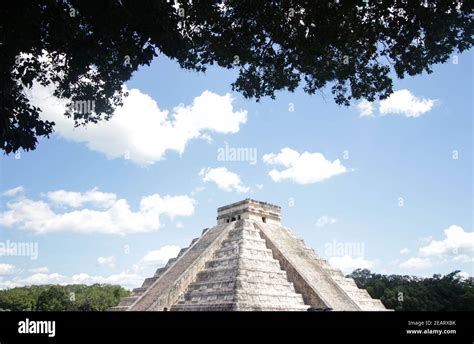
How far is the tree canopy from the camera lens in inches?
320

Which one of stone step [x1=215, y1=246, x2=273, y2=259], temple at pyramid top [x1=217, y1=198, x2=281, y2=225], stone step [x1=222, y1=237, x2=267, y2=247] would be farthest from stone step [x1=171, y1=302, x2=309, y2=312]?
temple at pyramid top [x1=217, y1=198, x2=281, y2=225]

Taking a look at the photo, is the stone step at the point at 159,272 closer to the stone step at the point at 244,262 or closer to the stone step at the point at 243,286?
the stone step at the point at 244,262

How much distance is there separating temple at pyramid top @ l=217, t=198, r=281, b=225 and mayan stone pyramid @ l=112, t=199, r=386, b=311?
0.07 meters

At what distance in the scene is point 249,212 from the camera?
2716 centimetres

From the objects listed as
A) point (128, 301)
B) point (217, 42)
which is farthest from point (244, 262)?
point (217, 42)

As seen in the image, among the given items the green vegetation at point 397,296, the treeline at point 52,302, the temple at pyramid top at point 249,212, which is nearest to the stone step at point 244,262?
the temple at pyramid top at point 249,212

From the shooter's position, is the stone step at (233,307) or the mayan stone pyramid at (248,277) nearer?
the stone step at (233,307)

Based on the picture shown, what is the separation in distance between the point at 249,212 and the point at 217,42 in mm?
17929

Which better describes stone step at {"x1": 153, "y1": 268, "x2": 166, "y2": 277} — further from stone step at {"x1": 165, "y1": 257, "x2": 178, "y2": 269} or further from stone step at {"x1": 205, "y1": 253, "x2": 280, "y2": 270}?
stone step at {"x1": 205, "y1": 253, "x2": 280, "y2": 270}

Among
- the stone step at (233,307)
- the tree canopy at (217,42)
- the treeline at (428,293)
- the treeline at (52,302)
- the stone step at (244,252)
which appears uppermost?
the tree canopy at (217,42)

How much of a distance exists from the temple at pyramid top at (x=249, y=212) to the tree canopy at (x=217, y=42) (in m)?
16.8

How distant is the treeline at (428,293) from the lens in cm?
3453

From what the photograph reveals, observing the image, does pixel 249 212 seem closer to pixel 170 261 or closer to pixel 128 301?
pixel 170 261
